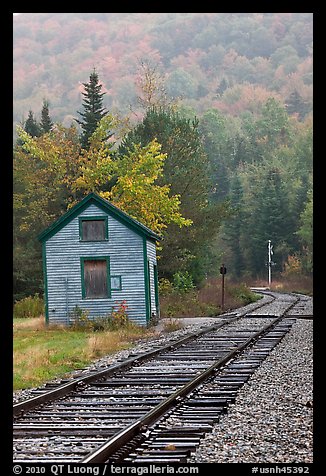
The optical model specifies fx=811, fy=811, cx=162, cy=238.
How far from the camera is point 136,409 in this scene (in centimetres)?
980

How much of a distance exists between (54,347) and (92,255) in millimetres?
8555

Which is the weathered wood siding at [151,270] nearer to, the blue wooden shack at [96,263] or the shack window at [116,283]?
the blue wooden shack at [96,263]

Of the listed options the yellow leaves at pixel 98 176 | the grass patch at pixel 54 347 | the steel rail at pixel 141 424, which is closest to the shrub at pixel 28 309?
the grass patch at pixel 54 347

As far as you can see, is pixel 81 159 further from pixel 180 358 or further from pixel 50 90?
pixel 50 90

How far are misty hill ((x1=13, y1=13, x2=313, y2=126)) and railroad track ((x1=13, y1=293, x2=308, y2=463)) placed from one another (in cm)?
5136

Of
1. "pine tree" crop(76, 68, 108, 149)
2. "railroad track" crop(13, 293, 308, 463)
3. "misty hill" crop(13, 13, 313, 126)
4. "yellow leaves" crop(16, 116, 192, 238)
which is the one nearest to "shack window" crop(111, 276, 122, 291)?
"yellow leaves" crop(16, 116, 192, 238)

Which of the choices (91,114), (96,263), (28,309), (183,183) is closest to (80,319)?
(96,263)

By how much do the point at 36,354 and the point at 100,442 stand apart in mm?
10257

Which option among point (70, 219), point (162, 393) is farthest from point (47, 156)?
point (162, 393)

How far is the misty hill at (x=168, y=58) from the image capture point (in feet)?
264

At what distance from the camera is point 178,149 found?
4616 centimetres

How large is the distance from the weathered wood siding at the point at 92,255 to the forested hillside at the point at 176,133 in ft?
29.8

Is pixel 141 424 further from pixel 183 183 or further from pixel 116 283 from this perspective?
pixel 183 183
